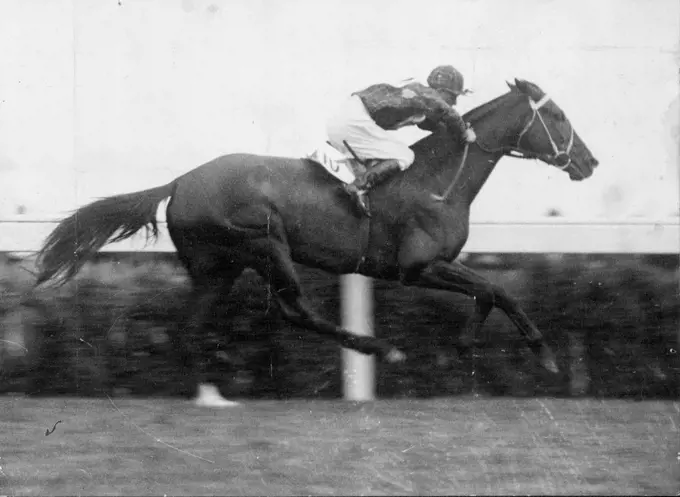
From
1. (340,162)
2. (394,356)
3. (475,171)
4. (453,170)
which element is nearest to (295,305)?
(394,356)

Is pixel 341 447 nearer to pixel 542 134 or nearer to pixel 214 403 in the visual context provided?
pixel 214 403

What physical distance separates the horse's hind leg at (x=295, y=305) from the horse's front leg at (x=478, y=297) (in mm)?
448

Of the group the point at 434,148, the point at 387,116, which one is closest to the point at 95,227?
the point at 387,116

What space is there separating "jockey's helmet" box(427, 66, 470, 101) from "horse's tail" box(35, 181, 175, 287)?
1679 mm

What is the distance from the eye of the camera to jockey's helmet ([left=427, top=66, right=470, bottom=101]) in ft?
21.9

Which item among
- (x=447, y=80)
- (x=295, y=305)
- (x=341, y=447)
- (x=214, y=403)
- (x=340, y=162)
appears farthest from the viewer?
(x=214, y=403)

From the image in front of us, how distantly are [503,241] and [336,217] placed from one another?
1069 millimetres

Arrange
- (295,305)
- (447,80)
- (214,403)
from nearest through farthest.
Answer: (447,80), (295,305), (214,403)

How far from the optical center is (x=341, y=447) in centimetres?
646

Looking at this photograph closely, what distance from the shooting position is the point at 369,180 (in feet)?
21.9

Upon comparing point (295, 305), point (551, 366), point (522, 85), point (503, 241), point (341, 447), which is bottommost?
point (341, 447)

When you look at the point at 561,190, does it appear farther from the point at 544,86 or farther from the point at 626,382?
the point at 626,382

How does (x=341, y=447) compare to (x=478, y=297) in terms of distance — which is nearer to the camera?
(x=341, y=447)

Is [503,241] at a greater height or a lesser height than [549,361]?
greater
